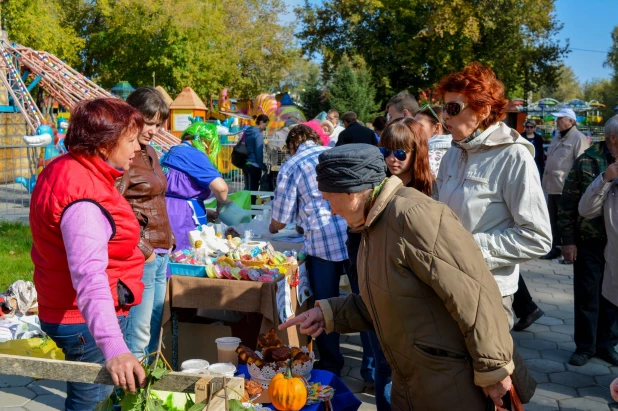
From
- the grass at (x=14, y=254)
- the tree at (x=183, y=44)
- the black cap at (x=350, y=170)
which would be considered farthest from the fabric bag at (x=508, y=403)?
the tree at (x=183, y=44)

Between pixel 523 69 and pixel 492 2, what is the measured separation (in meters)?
4.80

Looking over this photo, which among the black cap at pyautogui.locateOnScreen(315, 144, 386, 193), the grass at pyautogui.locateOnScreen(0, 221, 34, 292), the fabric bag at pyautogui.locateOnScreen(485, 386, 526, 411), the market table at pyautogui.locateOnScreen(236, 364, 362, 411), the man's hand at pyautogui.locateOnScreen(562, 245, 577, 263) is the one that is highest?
the black cap at pyautogui.locateOnScreen(315, 144, 386, 193)

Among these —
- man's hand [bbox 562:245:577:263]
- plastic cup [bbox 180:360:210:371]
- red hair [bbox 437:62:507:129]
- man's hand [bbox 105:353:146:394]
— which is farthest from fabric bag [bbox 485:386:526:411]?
man's hand [bbox 562:245:577:263]

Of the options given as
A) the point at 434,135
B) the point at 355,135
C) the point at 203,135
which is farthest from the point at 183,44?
the point at 434,135

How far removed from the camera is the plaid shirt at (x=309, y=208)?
4578 mm

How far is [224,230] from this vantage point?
5.52m

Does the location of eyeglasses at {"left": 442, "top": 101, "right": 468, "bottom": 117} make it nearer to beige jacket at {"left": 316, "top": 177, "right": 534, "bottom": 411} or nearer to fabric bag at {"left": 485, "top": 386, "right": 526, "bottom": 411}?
→ beige jacket at {"left": 316, "top": 177, "right": 534, "bottom": 411}

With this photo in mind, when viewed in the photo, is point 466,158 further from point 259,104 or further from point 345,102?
point 345,102

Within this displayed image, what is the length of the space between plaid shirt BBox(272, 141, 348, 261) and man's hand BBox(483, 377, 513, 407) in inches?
95.6

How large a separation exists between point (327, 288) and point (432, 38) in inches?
1092

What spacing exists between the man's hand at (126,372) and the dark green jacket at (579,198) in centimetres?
390

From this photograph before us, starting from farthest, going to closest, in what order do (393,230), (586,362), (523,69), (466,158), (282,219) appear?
(523,69) < (586,362) < (282,219) < (466,158) < (393,230)

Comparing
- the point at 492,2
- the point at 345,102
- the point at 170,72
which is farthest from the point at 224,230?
the point at 170,72

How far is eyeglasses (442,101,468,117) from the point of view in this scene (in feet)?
9.81
